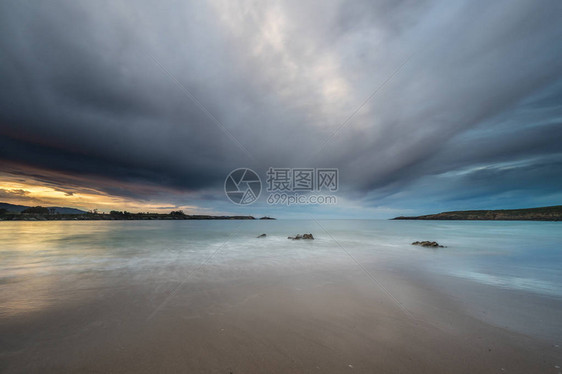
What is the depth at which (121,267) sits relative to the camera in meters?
8.59

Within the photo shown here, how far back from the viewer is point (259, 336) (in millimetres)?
3646

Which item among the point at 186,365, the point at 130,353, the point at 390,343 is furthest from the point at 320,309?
the point at 130,353

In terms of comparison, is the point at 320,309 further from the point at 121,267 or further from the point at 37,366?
the point at 121,267

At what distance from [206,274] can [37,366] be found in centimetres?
516

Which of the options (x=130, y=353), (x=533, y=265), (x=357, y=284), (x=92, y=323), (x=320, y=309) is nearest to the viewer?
(x=130, y=353)

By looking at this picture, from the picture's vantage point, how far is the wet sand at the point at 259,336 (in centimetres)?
291

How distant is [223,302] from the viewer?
5.22m

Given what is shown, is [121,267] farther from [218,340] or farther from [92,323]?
[218,340]

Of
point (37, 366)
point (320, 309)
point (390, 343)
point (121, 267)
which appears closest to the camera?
point (37, 366)

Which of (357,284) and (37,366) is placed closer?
(37,366)

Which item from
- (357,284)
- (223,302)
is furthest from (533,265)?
(223,302)

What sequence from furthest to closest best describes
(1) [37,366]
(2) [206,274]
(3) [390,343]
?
(2) [206,274], (3) [390,343], (1) [37,366]

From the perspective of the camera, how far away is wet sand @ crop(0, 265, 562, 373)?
291cm

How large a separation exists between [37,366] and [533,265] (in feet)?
56.6
